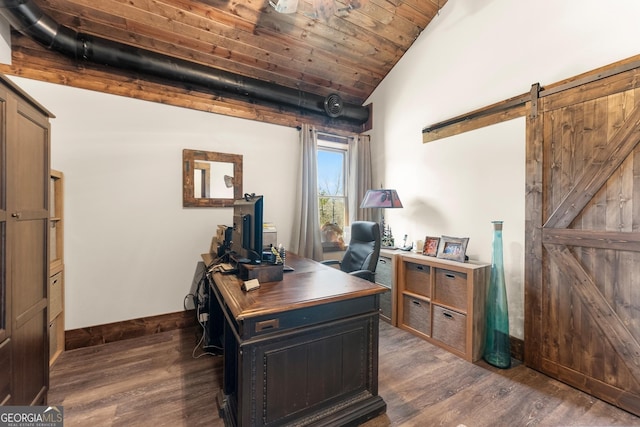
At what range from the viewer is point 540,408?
69.1 inches

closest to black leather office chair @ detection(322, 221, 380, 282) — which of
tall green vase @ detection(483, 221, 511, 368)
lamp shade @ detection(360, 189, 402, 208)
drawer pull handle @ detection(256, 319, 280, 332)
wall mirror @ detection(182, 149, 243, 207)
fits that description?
lamp shade @ detection(360, 189, 402, 208)

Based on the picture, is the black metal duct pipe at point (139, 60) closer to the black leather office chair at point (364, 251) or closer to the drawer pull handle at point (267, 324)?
the black leather office chair at point (364, 251)

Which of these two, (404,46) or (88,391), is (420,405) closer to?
(88,391)

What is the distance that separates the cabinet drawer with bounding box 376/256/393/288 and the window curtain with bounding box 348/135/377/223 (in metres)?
0.88

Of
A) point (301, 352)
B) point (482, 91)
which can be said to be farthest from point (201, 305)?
point (482, 91)

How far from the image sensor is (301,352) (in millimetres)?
1442

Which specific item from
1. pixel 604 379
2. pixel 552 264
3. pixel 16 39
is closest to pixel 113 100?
pixel 16 39

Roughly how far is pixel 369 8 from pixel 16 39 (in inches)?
127

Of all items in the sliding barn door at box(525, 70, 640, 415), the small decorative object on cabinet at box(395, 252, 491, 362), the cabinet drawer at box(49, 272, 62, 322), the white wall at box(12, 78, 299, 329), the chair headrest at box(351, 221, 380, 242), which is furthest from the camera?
the chair headrest at box(351, 221, 380, 242)

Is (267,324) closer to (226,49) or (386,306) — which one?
(386,306)

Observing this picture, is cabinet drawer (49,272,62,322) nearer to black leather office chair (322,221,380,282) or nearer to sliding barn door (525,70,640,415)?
black leather office chair (322,221,380,282)

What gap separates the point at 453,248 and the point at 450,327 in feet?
2.41

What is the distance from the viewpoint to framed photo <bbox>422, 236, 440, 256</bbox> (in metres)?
2.84

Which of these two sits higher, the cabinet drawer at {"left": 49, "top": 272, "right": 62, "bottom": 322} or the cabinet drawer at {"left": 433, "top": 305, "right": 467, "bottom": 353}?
the cabinet drawer at {"left": 49, "top": 272, "right": 62, "bottom": 322}
